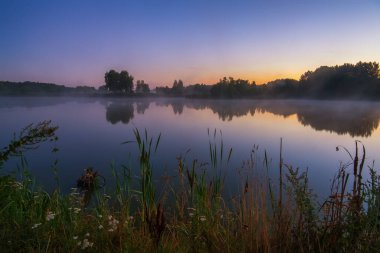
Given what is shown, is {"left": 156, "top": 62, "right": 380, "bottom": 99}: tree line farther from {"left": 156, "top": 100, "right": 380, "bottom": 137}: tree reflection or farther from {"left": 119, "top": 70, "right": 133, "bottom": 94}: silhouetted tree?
{"left": 119, "top": 70, "right": 133, "bottom": 94}: silhouetted tree

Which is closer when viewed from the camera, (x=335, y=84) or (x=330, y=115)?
→ (x=330, y=115)

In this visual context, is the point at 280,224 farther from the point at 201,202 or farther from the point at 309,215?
the point at 201,202

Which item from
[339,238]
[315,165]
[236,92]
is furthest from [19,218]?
[236,92]

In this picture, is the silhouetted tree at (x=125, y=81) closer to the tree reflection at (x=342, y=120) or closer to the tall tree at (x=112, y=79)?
the tall tree at (x=112, y=79)

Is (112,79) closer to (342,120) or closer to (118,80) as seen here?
(118,80)

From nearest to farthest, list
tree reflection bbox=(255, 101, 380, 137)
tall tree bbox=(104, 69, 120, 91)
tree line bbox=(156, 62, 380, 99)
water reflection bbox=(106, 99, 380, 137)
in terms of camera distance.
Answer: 1. tree reflection bbox=(255, 101, 380, 137)
2. water reflection bbox=(106, 99, 380, 137)
3. tree line bbox=(156, 62, 380, 99)
4. tall tree bbox=(104, 69, 120, 91)

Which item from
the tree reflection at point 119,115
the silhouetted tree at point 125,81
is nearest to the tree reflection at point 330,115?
the tree reflection at point 119,115

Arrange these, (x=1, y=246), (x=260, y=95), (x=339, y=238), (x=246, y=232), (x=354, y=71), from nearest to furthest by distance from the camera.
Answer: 1. (x=339, y=238)
2. (x=1, y=246)
3. (x=246, y=232)
4. (x=354, y=71)
5. (x=260, y=95)

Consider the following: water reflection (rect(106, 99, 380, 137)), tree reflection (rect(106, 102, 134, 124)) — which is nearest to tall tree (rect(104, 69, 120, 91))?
water reflection (rect(106, 99, 380, 137))

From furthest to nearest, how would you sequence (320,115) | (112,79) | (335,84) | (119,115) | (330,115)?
(112,79) < (335,84) < (320,115) < (330,115) < (119,115)

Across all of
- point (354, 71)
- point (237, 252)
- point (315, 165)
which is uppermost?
point (354, 71)

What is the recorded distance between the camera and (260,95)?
121312 mm

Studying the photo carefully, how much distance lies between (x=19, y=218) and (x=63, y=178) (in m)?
6.39

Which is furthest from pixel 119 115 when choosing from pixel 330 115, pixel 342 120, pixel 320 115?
pixel 330 115
